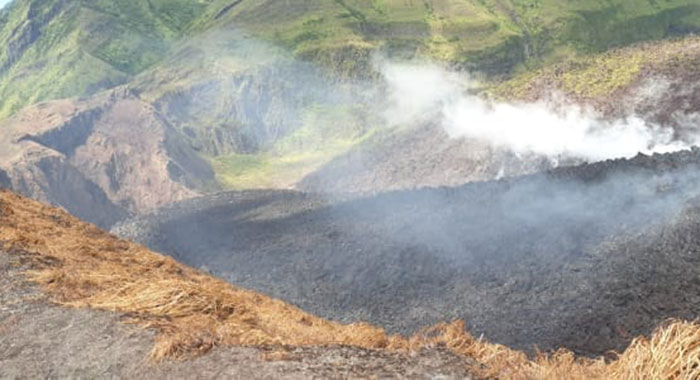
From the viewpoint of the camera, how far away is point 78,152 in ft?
193

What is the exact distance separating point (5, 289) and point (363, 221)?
1001 inches

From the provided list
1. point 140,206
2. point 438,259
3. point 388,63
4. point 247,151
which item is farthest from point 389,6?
point 438,259

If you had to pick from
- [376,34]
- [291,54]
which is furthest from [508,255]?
[376,34]

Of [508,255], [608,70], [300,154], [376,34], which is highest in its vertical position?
[608,70]

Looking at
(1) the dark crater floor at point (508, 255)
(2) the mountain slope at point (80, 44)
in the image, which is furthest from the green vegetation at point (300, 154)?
(2) the mountain slope at point (80, 44)

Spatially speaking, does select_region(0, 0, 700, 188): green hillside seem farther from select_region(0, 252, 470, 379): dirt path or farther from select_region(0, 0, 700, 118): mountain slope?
select_region(0, 252, 470, 379): dirt path

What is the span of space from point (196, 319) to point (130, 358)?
138 cm

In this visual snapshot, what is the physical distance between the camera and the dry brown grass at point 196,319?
16.6 ft

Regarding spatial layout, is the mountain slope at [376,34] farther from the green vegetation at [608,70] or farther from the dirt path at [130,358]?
the dirt path at [130,358]

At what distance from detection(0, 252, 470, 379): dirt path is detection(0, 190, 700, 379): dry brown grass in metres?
0.20

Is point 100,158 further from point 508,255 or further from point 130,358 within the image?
point 130,358

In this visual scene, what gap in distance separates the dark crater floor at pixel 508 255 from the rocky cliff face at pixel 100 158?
17.5 metres

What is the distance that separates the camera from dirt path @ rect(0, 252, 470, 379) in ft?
18.4

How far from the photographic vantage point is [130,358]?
6273mm
